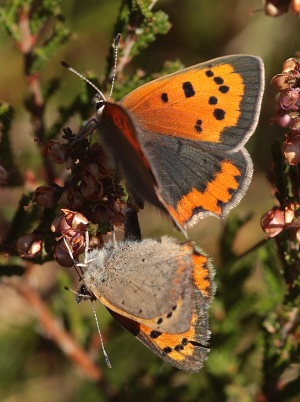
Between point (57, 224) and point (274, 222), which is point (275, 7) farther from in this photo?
point (57, 224)

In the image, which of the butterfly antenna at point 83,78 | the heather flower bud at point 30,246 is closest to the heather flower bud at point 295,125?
the butterfly antenna at point 83,78

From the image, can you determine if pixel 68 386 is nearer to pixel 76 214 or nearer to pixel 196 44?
pixel 76 214

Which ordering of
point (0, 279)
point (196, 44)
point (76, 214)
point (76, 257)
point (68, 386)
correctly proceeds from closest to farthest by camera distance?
point (76, 214) → point (76, 257) → point (0, 279) → point (68, 386) → point (196, 44)

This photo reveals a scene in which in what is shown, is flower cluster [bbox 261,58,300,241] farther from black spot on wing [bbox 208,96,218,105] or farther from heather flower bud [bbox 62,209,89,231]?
heather flower bud [bbox 62,209,89,231]

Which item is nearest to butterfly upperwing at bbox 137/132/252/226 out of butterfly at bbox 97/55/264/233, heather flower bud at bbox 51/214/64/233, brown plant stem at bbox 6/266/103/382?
butterfly at bbox 97/55/264/233

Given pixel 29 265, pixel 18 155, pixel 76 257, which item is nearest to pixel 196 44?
pixel 18 155

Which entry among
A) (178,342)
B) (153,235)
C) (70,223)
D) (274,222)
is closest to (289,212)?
(274,222)
